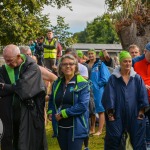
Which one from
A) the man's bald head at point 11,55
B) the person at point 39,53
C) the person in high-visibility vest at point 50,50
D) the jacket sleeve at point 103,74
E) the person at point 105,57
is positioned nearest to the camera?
the man's bald head at point 11,55

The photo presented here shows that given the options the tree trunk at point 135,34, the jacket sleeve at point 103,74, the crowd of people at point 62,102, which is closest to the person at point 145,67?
the crowd of people at point 62,102

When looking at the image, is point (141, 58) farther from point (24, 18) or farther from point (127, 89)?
point (24, 18)

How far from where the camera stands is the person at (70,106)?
6.98 metres

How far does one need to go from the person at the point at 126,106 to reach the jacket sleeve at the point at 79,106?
1.61 feet

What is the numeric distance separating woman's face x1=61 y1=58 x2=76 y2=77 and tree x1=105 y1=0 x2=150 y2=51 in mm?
5155

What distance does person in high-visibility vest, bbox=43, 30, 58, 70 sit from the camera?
1722 cm

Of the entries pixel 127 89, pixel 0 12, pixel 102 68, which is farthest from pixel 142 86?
pixel 0 12

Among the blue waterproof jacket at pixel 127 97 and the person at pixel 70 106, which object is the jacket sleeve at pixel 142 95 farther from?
the person at pixel 70 106

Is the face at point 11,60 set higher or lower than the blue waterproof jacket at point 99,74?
higher

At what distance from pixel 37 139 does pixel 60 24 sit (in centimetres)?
2720

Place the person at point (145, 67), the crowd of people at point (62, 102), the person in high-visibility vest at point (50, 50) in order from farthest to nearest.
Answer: the person in high-visibility vest at point (50, 50)
the person at point (145, 67)
the crowd of people at point (62, 102)

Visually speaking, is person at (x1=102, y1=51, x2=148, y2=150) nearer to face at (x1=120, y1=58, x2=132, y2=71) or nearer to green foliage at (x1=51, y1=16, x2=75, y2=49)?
face at (x1=120, y1=58, x2=132, y2=71)

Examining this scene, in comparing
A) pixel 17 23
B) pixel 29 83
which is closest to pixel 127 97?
pixel 29 83

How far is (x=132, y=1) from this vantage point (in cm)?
1240
